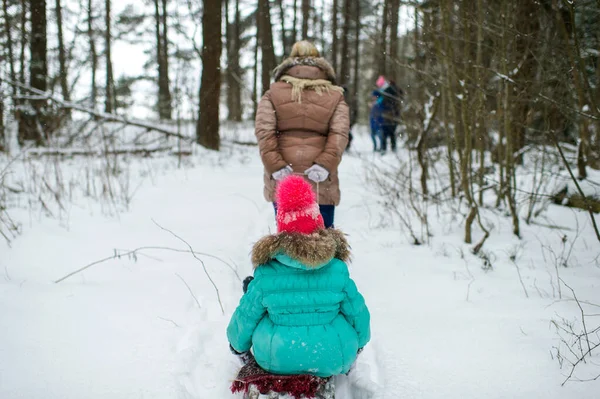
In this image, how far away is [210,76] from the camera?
32.9 ft

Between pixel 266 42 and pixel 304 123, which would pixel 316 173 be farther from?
pixel 266 42

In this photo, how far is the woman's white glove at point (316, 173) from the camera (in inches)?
142

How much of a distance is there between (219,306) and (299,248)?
5.33 feet

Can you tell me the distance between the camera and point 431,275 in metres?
3.73

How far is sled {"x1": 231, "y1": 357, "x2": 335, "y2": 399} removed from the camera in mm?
1925

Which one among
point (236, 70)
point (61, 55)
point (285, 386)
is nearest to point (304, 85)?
point (285, 386)

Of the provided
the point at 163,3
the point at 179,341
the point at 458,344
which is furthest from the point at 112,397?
the point at 163,3

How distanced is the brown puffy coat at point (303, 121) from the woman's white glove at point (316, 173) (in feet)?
0.14

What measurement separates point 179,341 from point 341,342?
1.24m

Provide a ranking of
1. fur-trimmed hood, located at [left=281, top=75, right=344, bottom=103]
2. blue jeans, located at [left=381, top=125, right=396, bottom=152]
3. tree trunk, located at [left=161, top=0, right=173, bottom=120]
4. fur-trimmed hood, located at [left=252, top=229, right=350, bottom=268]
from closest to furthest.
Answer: fur-trimmed hood, located at [left=252, top=229, right=350, bottom=268]
fur-trimmed hood, located at [left=281, top=75, right=344, bottom=103]
blue jeans, located at [left=381, top=125, right=396, bottom=152]
tree trunk, located at [left=161, top=0, right=173, bottom=120]

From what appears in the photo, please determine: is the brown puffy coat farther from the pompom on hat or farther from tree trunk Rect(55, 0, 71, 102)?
tree trunk Rect(55, 0, 71, 102)

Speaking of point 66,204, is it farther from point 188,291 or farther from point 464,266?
point 464,266

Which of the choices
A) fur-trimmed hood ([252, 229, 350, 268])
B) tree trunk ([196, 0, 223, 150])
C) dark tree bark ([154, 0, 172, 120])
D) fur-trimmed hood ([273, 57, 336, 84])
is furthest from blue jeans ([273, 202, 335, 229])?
dark tree bark ([154, 0, 172, 120])

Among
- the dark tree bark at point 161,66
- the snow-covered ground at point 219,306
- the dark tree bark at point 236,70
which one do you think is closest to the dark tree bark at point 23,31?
the dark tree bark at point 161,66
